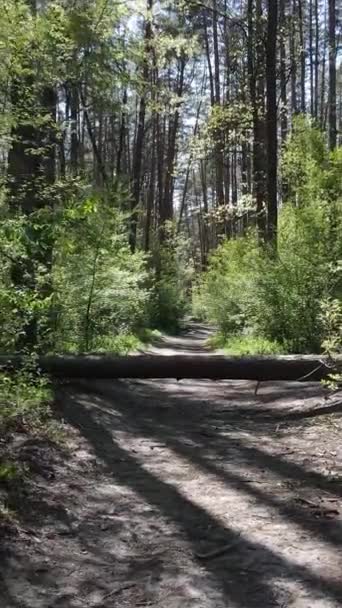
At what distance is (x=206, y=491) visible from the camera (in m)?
5.05

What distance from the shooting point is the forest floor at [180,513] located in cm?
338

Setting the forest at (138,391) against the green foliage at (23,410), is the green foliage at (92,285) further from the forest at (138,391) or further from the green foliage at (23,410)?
the green foliage at (23,410)

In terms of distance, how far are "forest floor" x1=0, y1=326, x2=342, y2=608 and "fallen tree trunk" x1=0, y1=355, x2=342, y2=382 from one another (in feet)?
2.02

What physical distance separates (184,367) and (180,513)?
13.3 feet

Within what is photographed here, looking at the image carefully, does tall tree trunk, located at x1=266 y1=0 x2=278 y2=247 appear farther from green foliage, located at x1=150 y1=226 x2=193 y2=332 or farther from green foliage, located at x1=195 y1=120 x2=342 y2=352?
green foliage, located at x1=150 y1=226 x2=193 y2=332

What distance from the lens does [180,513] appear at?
4570mm

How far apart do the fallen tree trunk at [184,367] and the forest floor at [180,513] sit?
62 centimetres

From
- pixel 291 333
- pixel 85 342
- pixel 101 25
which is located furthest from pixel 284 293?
pixel 101 25

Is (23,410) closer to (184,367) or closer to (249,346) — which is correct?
(184,367)

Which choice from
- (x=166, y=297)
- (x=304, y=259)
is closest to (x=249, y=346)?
(x=304, y=259)

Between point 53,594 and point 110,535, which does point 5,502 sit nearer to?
point 110,535

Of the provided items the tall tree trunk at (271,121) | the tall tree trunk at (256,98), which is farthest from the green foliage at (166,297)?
the tall tree trunk at (271,121)

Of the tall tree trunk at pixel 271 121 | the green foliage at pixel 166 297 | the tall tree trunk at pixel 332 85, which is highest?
the tall tree trunk at pixel 332 85

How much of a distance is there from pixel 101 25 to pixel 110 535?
9.14 metres
